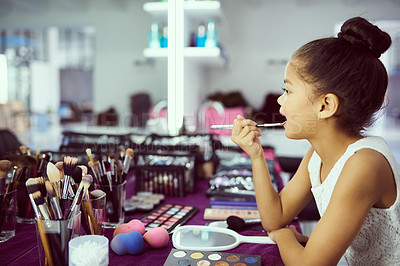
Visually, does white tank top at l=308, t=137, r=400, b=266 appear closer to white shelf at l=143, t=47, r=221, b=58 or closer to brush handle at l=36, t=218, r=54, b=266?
brush handle at l=36, t=218, r=54, b=266

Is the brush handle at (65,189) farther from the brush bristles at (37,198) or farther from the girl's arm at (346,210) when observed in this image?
the girl's arm at (346,210)

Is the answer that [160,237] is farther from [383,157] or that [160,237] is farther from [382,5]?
[382,5]

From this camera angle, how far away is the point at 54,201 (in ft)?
2.04

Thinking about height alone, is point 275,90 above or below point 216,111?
above

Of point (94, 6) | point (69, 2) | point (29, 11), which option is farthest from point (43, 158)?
point (29, 11)

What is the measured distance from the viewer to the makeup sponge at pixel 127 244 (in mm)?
742

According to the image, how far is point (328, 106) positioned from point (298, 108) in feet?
0.22

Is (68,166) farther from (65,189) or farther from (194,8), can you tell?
(194,8)

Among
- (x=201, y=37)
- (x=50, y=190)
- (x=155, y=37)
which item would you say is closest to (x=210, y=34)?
(x=201, y=37)

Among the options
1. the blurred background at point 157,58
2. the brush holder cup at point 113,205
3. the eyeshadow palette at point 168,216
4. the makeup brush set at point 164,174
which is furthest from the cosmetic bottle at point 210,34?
the brush holder cup at point 113,205

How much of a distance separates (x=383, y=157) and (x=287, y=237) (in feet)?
0.94

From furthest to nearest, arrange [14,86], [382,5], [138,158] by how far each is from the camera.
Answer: [14,86] → [382,5] → [138,158]

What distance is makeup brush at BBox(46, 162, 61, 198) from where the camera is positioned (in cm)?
64

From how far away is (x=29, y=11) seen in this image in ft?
15.1
